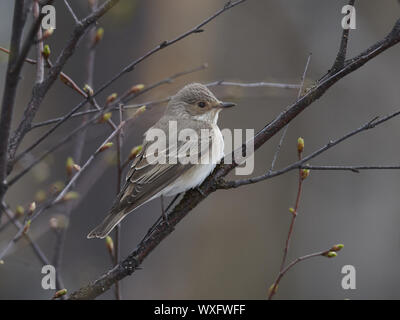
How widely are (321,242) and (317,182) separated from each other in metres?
1.01

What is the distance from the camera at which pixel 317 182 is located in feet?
32.5

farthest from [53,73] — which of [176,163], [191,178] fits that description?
[176,163]

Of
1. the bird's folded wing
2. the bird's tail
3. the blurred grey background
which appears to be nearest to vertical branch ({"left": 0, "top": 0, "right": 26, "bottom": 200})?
the bird's tail

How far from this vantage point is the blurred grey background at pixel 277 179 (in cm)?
800

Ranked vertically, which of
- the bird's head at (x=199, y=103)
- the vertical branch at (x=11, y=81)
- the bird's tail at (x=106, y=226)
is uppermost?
the bird's head at (x=199, y=103)

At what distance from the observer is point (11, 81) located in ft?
8.36

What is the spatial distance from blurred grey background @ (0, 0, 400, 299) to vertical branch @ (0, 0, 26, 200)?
200 inches

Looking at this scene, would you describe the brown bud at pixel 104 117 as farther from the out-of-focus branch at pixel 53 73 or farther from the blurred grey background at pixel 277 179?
the blurred grey background at pixel 277 179

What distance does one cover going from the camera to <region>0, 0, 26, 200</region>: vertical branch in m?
2.52

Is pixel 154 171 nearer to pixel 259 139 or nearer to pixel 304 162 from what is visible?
pixel 259 139

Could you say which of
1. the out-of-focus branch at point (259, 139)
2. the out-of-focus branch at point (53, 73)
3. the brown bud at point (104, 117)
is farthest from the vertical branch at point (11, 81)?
the out-of-focus branch at point (259, 139)

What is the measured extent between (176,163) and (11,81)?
2280 mm

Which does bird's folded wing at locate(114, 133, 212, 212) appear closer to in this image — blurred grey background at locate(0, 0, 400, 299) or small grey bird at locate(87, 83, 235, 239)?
small grey bird at locate(87, 83, 235, 239)
